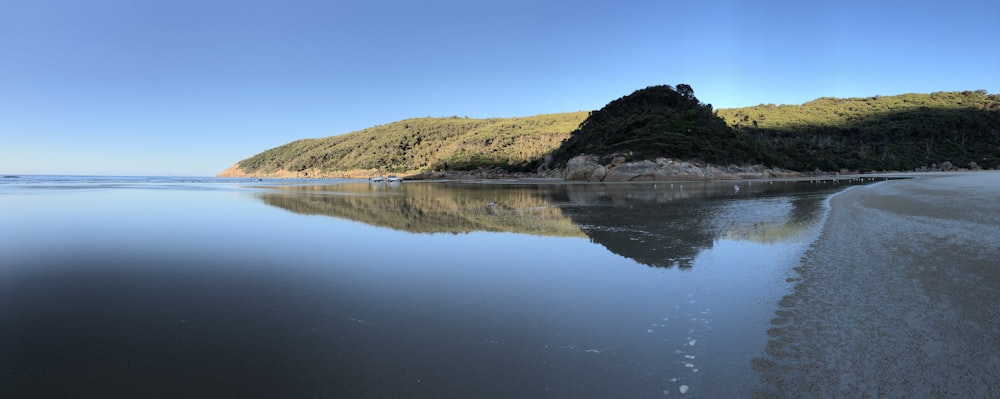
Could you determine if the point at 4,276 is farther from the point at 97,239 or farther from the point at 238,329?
the point at 238,329

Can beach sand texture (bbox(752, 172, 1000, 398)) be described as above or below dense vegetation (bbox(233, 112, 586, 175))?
below

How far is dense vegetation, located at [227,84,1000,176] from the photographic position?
8262cm

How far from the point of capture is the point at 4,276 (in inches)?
315

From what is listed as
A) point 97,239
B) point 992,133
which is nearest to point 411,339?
point 97,239

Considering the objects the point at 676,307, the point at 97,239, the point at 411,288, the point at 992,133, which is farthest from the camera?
the point at 992,133

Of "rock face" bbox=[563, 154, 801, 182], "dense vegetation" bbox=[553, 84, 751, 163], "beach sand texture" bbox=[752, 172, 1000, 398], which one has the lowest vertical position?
"beach sand texture" bbox=[752, 172, 1000, 398]

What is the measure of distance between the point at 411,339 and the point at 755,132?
138m

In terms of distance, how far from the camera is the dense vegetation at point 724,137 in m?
82.6

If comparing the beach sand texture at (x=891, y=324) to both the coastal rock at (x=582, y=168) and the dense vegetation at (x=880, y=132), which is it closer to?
the coastal rock at (x=582, y=168)

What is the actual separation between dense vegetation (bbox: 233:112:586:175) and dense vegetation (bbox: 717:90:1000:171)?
2108 inches

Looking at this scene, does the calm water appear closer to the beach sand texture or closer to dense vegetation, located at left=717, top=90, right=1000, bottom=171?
the beach sand texture

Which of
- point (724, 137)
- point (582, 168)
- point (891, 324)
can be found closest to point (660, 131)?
point (724, 137)

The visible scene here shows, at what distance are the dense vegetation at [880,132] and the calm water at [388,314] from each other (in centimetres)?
8384

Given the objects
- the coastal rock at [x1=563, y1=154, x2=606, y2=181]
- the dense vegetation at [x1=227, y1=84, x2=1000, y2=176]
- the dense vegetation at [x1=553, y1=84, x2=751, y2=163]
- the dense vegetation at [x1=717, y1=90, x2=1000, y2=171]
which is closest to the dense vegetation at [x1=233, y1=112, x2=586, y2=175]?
the dense vegetation at [x1=227, y1=84, x2=1000, y2=176]
